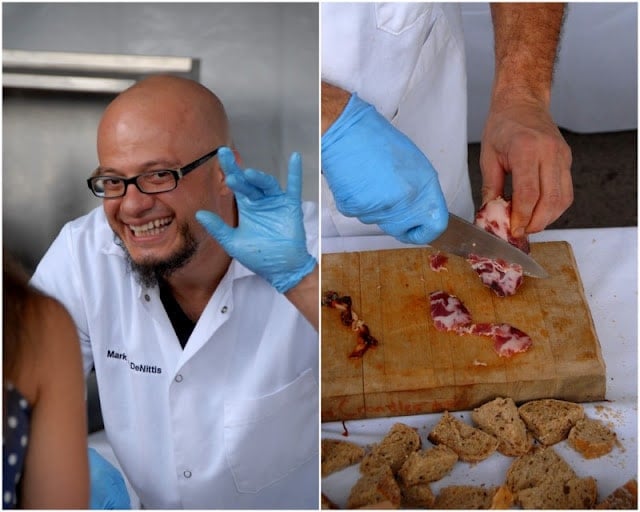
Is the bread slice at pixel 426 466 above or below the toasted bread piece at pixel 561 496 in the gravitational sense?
above

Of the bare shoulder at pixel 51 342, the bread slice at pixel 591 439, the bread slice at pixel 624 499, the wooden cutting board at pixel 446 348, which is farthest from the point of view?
the wooden cutting board at pixel 446 348

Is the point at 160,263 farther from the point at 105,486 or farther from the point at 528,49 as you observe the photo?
the point at 528,49

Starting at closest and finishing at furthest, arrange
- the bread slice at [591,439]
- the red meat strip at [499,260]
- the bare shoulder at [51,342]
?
the bare shoulder at [51,342] → the bread slice at [591,439] → the red meat strip at [499,260]

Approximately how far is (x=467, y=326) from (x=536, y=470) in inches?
15.1

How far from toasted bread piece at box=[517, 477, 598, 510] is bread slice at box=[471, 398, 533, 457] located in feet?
0.35

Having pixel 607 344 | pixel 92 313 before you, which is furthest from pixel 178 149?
pixel 607 344

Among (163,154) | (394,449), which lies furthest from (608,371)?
(163,154)

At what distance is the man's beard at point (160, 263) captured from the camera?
1.63m

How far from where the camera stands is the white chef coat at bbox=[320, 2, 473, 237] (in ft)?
6.12

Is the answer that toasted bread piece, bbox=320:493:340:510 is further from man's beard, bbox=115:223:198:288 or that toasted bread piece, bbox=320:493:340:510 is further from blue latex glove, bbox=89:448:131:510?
man's beard, bbox=115:223:198:288

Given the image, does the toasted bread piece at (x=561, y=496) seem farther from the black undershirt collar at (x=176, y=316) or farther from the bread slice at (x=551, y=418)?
the black undershirt collar at (x=176, y=316)

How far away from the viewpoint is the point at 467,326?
192 centimetres

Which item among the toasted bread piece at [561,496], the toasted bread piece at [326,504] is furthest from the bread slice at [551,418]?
the toasted bread piece at [326,504]

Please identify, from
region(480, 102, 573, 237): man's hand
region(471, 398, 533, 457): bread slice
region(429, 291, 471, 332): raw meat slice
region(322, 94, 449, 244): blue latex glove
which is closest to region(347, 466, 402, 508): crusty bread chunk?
region(471, 398, 533, 457): bread slice
